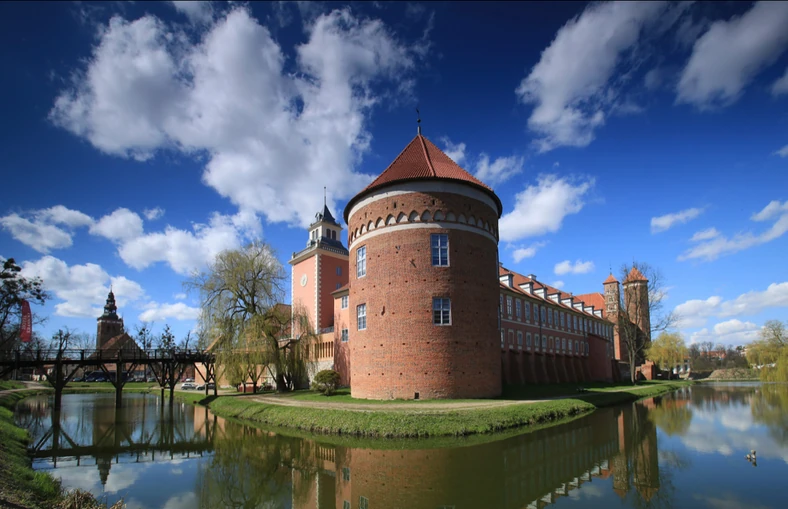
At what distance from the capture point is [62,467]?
46.1 ft

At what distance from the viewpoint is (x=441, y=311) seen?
21750mm

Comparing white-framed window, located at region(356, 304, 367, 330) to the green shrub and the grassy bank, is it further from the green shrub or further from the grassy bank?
the green shrub

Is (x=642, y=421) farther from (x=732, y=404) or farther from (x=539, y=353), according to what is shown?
(x=539, y=353)

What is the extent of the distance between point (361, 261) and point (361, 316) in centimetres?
284

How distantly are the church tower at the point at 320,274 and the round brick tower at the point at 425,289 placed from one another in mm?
17121

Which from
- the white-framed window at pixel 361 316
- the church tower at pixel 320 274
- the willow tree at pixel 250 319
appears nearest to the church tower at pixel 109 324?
the church tower at pixel 320 274

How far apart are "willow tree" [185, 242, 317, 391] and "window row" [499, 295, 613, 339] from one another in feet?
50.0

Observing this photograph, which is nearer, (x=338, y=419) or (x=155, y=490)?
(x=155, y=490)

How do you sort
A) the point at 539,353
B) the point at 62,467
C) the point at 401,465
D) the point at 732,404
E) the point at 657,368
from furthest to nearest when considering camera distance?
the point at 657,368
the point at 539,353
the point at 732,404
the point at 62,467
the point at 401,465

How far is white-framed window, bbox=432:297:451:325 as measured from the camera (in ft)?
70.9

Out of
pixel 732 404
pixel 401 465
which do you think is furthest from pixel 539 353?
pixel 401 465

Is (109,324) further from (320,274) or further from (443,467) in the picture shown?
(443,467)

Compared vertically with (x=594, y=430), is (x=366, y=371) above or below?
above

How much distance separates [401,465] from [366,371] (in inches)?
416
